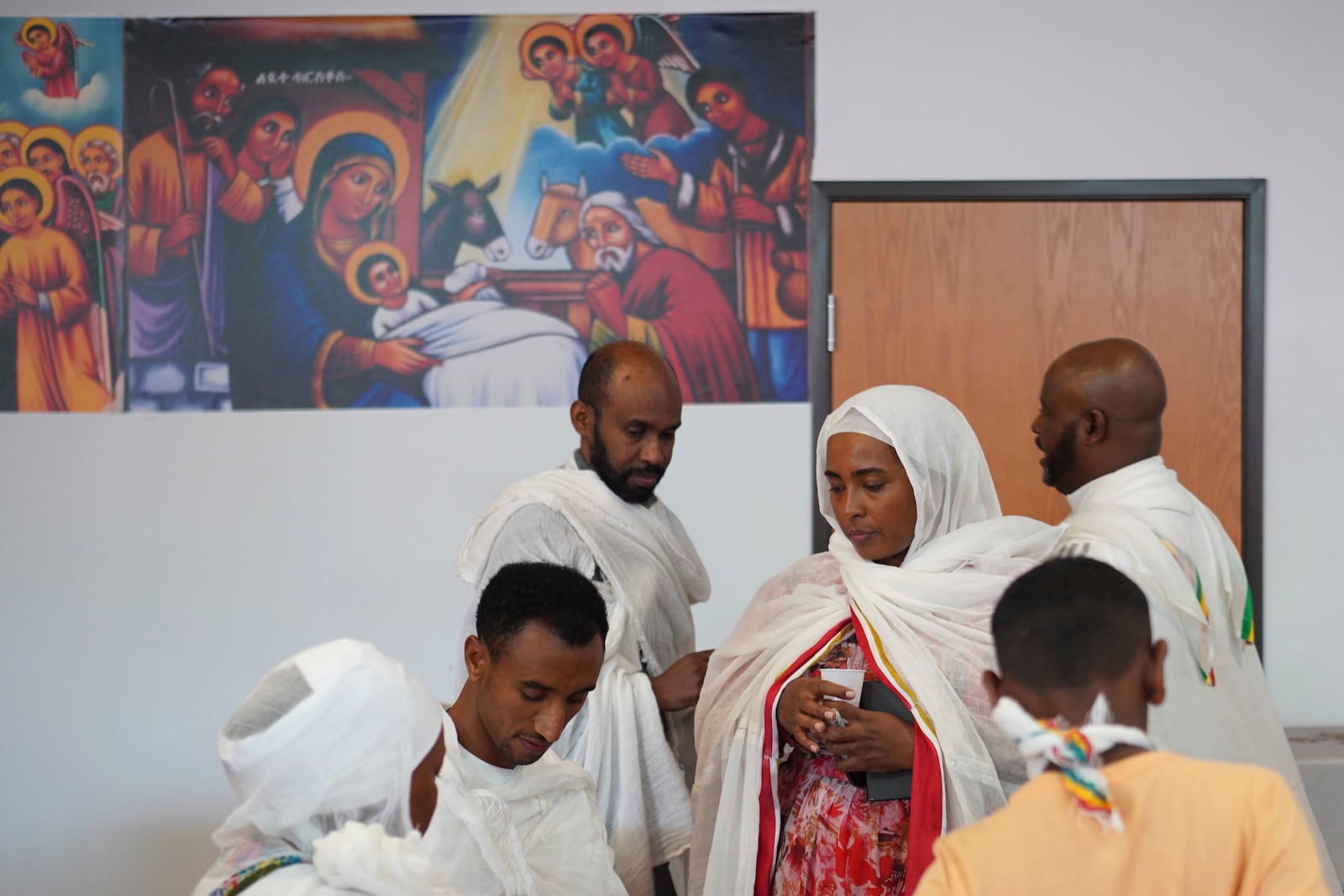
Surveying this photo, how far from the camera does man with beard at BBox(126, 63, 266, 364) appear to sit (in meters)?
4.18

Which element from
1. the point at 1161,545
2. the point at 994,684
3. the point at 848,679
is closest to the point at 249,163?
the point at 848,679

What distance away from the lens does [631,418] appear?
2941 mm

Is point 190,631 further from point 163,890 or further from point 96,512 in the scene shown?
point 163,890

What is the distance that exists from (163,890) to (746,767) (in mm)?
2658

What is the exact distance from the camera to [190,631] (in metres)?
4.22

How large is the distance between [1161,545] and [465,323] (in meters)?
2.45

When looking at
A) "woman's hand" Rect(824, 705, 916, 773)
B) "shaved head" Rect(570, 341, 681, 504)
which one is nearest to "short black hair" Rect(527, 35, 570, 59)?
"shaved head" Rect(570, 341, 681, 504)

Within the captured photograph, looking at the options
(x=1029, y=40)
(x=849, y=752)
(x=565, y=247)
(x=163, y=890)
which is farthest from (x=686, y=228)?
(x=163, y=890)

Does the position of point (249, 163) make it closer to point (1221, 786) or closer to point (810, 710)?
A: point (810, 710)

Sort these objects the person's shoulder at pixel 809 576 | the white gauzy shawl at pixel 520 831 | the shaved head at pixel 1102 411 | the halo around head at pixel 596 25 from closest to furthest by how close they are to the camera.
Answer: the white gauzy shawl at pixel 520 831 → the person's shoulder at pixel 809 576 → the shaved head at pixel 1102 411 → the halo around head at pixel 596 25

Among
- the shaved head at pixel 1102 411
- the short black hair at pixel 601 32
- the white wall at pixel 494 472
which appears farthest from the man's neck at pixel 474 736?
the short black hair at pixel 601 32

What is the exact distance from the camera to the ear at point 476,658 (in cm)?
212

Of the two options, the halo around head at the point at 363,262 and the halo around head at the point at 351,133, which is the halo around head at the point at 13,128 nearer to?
the halo around head at the point at 351,133

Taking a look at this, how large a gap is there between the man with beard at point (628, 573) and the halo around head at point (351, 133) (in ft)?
4.88
